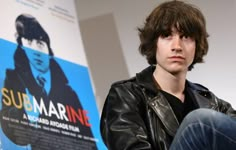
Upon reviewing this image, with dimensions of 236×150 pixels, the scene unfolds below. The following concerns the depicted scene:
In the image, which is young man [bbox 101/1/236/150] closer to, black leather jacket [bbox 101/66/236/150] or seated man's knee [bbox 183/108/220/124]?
black leather jacket [bbox 101/66/236/150]

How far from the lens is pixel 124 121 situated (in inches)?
45.3

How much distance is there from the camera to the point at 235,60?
2.59 metres

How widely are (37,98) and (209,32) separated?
50.0 inches

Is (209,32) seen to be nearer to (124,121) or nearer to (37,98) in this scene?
(37,98)

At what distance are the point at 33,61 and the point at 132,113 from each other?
2.71 feet

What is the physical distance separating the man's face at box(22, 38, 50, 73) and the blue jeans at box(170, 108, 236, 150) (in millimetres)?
1083

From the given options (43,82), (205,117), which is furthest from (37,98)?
(205,117)

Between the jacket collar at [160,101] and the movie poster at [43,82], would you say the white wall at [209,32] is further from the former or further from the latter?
the jacket collar at [160,101]

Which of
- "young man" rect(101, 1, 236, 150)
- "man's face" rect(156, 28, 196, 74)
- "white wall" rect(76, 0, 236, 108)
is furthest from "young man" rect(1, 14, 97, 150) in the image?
"white wall" rect(76, 0, 236, 108)

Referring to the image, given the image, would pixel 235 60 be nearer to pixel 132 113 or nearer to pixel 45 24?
pixel 45 24

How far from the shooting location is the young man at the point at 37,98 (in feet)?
5.52

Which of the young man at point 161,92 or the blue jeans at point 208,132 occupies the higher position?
the young man at point 161,92

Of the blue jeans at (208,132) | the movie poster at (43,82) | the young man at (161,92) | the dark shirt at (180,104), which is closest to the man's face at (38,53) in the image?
the movie poster at (43,82)

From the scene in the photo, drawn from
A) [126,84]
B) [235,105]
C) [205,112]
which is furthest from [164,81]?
[235,105]
